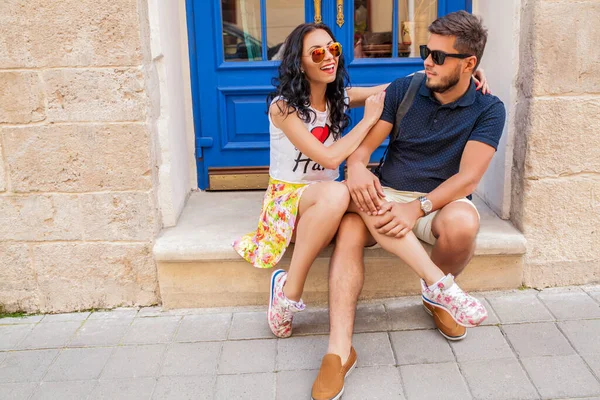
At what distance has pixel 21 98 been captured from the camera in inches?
121

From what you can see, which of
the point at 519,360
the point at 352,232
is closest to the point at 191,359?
the point at 352,232

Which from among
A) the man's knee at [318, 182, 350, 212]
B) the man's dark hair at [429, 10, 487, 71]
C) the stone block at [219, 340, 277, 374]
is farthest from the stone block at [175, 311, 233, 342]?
the man's dark hair at [429, 10, 487, 71]

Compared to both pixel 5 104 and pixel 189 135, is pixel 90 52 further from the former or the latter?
pixel 189 135

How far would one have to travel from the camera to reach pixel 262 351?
114 inches

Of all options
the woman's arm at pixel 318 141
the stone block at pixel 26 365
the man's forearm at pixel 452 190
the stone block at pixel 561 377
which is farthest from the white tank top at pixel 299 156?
the stone block at pixel 26 365

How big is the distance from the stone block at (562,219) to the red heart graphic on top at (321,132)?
1.08 m

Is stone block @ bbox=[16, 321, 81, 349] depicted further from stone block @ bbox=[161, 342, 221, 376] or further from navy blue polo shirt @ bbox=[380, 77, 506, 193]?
navy blue polo shirt @ bbox=[380, 77, 506, 193]

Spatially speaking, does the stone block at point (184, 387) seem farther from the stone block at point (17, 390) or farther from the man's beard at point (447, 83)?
the man's beard at point (447, 83)

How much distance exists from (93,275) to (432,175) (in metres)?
1.85

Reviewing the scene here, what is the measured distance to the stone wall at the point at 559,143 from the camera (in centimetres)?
305

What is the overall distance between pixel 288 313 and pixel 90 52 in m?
1.60

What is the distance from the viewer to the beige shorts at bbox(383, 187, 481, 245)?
9.68 ft

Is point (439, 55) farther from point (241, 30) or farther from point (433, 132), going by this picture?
point (241, 30)

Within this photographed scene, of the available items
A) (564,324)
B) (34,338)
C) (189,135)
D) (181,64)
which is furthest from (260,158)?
(564,324)
